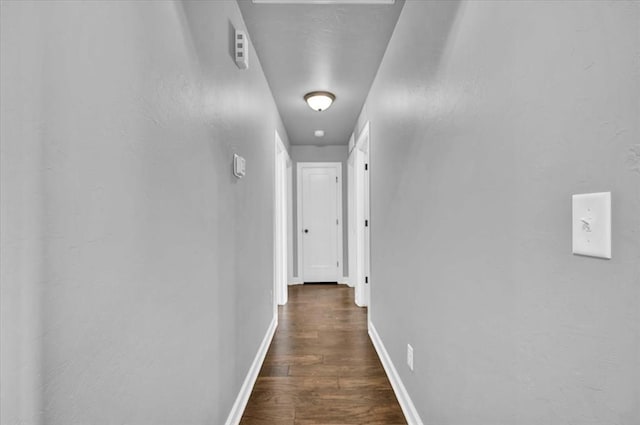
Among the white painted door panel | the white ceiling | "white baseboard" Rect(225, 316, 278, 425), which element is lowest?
"white baseboard" Rect(225, 316, 278, 425)

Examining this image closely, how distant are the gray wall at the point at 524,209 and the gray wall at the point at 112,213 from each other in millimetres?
1002

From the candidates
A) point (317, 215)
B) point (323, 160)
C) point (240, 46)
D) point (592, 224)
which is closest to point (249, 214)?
point (240, 46)

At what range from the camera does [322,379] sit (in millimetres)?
2402

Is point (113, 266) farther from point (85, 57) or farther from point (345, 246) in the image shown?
point (345, 246)

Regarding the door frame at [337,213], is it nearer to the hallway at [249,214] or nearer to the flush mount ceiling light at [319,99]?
the flush mount ceiling light at [319,99]

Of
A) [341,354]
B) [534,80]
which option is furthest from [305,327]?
[534,80]

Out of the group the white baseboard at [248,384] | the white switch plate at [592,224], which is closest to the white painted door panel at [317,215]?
the white baseboard at [248,384]

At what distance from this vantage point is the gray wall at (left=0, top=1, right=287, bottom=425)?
22.9 inches

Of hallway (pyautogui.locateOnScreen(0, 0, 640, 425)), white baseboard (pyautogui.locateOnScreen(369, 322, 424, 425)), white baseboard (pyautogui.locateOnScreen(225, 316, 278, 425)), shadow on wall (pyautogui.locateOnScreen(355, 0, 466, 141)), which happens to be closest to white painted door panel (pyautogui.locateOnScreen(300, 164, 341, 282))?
white baseboard (pyautogui.locateOnScreen(225, 316, 278, 425))

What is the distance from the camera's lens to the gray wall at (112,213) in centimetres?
58

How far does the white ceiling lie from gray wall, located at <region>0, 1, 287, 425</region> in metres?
0.70

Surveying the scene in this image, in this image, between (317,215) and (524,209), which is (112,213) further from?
(317,215)

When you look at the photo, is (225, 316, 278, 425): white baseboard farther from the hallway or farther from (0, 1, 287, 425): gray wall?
(0, 1, 287, 425): gray wall

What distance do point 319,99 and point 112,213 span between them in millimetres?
2910
